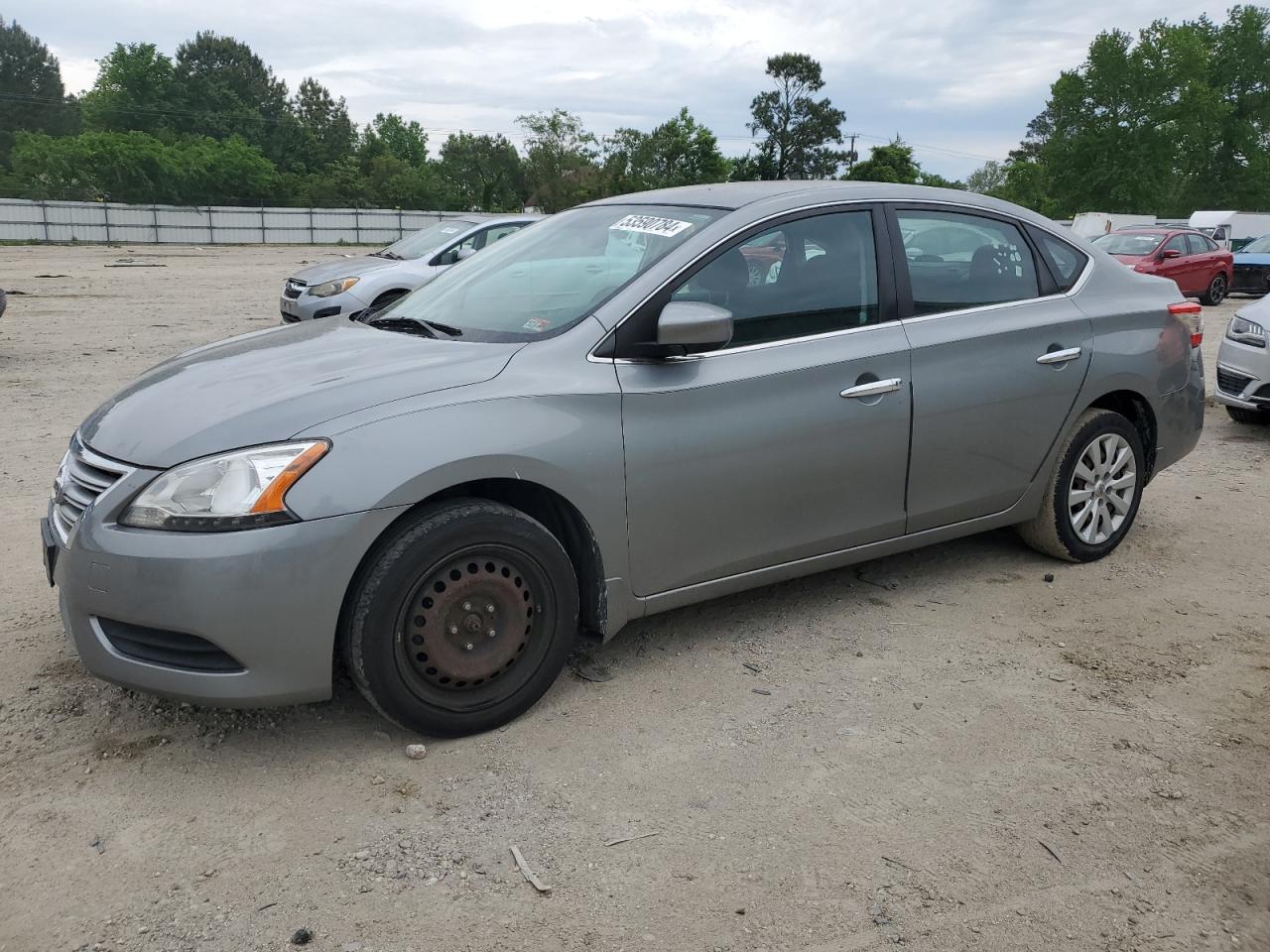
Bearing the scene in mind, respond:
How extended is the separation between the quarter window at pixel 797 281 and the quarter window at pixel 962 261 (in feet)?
0.72

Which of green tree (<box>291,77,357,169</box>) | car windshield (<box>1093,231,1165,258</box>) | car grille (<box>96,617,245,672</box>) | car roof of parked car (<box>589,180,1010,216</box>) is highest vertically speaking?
green tree (<box>291,77,357,169</box>)

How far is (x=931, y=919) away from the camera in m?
2.53

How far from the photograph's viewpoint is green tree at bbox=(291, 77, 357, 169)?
263 feet

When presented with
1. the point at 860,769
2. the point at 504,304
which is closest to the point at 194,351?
the point at 504,304

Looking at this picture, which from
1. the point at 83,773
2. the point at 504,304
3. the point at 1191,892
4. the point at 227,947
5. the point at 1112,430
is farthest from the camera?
the point at 1112,430

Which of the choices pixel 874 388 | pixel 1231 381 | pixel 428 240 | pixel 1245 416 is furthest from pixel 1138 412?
pixel 428 240

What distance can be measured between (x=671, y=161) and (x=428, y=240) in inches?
2001

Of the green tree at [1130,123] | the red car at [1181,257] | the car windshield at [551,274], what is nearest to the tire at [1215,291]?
the red car at [1181,257]

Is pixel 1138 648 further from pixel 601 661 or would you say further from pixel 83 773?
pixel 83 773

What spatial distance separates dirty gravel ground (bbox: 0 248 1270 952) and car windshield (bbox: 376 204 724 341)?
1.31 metres

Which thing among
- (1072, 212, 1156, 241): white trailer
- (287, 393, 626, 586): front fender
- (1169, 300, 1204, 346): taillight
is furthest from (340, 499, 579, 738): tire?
(1072, 212, 1156, 241): white trailer

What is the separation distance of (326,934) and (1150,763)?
2.42 meters

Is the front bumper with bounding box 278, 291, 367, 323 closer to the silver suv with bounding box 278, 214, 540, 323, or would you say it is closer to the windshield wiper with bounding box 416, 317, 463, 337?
the silver suv with bounding box 278, 214, 540, 323

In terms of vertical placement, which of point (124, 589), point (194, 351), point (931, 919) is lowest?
point (931, 919)
